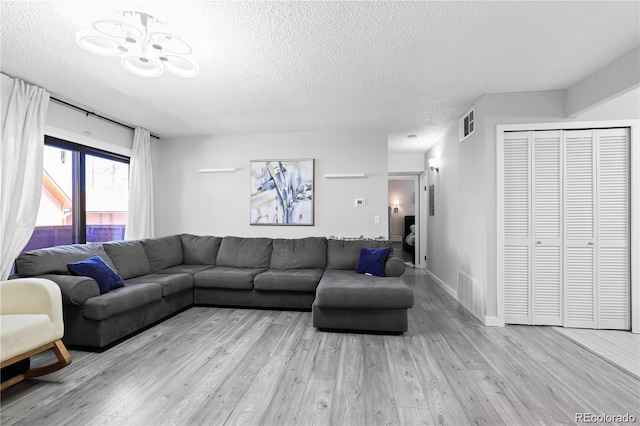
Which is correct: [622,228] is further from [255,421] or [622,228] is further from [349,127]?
[255,421]

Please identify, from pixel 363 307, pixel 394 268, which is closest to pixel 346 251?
pixel 394 268

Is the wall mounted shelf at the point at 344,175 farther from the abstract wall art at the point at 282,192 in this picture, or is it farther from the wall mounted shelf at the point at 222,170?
the wall mounted shelf at the point at 222,170

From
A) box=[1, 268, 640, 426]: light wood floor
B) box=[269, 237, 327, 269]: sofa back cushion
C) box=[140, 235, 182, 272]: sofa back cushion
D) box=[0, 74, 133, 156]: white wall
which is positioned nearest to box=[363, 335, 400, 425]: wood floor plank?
box=[1, 268, 640, 426]: light wood floor

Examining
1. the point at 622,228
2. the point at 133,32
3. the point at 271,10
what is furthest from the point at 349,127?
the point at 622,228

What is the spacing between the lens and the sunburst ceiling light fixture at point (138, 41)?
196 cm

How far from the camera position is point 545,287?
3332mm

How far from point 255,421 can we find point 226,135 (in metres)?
4.42

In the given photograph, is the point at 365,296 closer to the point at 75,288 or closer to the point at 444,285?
the point at 444,285

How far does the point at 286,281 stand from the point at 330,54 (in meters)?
2.62

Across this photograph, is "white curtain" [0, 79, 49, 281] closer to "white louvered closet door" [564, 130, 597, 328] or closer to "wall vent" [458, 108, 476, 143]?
"wall vent" [458, 108, 476, 143]

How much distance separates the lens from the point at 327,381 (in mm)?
2193

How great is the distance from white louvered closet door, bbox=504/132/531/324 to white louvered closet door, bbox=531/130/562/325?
7 centimetres

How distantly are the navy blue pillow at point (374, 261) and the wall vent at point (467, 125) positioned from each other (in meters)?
1.84

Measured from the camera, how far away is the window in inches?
140
